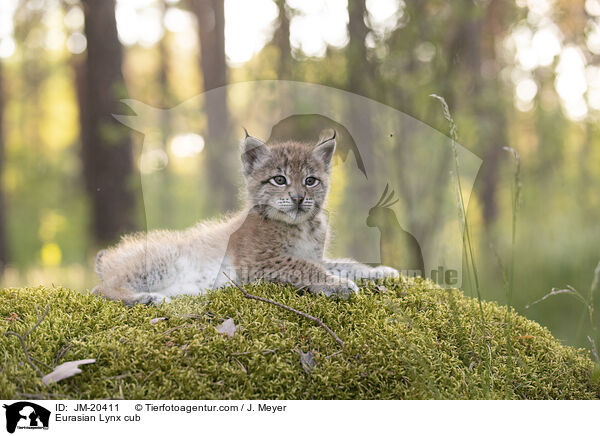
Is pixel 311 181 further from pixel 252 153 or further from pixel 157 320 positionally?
pixel 157 320

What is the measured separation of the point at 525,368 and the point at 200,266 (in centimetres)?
190

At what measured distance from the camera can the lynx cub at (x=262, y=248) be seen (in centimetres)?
275

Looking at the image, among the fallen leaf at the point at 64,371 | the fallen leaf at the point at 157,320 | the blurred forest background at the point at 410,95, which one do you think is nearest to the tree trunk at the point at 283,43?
the blurred forest background at the point at 410,95

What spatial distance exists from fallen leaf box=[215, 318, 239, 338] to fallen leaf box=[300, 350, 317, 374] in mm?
333

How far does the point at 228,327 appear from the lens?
2160 mm

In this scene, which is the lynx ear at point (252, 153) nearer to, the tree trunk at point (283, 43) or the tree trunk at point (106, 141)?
the tree trunk at point (283, 43)

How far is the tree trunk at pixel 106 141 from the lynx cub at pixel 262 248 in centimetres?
305

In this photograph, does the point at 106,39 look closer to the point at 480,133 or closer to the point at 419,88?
the point at 419,88

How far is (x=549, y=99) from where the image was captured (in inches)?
319

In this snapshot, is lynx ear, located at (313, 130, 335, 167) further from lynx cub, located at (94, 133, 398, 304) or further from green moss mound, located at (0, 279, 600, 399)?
green moss mound, located at (0, 279, 600, 399)
